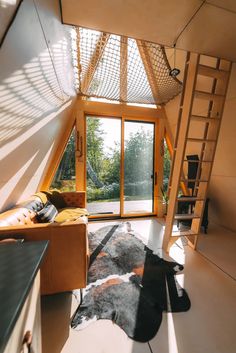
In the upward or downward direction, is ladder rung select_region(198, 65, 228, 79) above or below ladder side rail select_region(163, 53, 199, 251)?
above

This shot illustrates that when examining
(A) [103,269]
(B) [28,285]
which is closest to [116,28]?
(B) [28,285]

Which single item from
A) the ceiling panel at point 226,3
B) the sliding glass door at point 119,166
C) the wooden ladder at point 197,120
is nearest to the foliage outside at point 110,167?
the sliding glass door at point 119,166

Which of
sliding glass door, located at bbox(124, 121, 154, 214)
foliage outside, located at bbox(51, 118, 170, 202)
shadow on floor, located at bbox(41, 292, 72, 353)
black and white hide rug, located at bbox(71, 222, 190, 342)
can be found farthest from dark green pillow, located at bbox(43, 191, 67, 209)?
shadow on floor, located at bbox(41, 292, 72, 353)

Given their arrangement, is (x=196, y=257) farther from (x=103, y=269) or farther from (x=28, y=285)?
(x=28, y=285)

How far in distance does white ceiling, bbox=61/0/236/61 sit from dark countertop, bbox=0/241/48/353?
1954 millimetres

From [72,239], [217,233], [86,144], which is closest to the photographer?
[72,239]

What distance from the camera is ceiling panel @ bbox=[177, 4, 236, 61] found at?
161 cm

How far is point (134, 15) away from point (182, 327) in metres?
2.77

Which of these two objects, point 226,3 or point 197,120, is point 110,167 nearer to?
point 197,120

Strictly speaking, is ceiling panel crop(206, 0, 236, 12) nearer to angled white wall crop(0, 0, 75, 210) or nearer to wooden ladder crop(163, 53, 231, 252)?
wooden ladder crop(163, 53, 231, 252)

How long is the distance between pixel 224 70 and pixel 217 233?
2707mm

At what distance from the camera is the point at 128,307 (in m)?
1.59

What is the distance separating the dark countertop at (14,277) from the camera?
18.6 inches

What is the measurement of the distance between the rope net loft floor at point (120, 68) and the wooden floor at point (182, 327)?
2958 mm
